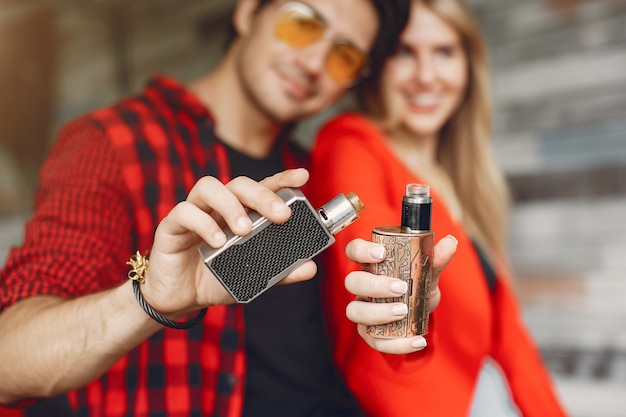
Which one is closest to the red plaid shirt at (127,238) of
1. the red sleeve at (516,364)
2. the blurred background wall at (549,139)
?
the red sleeve at (516,364)

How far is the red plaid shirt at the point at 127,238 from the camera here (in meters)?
0.69

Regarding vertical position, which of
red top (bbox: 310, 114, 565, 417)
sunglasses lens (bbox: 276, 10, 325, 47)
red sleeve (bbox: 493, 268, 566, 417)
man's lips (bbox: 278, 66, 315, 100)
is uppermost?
sunglasses lens (bbox: 276, 10, 325, 47)

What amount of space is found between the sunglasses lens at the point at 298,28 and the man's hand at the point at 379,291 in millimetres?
541

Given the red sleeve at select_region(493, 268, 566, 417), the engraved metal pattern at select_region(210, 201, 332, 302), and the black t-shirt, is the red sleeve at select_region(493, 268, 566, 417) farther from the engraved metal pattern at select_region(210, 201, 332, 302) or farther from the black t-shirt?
the engraved metal pattern at select_region(210, 201, 332, 302)

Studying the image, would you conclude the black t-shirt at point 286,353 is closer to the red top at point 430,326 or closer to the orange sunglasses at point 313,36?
the red top at point 430,326

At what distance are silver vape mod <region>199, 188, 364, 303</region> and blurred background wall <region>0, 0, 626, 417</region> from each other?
104cm

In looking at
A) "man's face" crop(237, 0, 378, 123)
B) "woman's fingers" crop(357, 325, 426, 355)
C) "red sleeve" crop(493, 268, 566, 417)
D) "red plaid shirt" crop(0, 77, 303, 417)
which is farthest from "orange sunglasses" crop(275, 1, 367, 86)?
"woman's fingers" crop(357, 325, 426, 355)

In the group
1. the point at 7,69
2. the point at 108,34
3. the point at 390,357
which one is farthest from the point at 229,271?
the point at 108,34

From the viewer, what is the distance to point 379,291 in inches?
19.9

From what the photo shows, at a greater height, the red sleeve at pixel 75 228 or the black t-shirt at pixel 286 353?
the red sleeve at pixel 75 228

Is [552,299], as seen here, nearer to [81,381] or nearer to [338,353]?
[338,353]

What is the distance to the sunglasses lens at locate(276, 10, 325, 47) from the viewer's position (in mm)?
941

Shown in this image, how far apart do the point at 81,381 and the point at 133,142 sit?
374 mm

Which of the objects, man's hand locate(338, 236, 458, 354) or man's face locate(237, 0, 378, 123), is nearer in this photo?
man's hand locate(338, 236, 458, 354)
